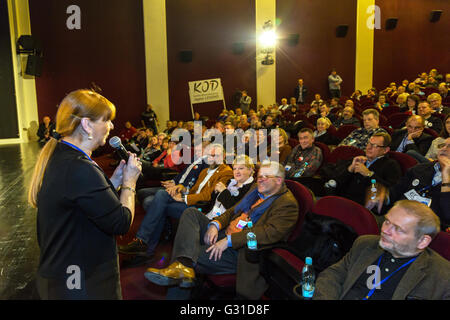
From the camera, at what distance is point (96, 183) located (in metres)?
1.18

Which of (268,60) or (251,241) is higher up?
(268,60)

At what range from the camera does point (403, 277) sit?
1542mm

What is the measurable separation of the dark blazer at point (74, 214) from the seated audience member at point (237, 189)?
1.79 meters

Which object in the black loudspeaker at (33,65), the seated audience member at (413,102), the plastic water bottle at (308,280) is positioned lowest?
the plastic water bottle at (308,280)

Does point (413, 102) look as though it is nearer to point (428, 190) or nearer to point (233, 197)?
point (428, 190)

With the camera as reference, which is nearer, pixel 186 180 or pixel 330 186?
pixel 330 186

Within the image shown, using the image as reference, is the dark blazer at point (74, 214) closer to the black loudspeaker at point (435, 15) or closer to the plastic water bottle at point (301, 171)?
the plastic water bottle at point (301, 171)

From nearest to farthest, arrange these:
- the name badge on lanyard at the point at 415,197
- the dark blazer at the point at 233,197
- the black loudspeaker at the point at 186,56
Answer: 1. the name badge on lanyard at the point at 415,197
2. the dark blazer at the point at 233,197
3. the black loudspeaker at the point at 186,56

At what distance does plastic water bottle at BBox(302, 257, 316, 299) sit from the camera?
1.74 metres

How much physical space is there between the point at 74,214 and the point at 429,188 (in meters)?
2.28

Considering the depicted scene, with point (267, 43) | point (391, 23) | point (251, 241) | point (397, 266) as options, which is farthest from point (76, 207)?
point (391, 23)

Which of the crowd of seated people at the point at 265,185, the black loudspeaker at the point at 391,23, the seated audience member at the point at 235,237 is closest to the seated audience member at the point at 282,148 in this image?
the crowd of seated people at the point at 265,185

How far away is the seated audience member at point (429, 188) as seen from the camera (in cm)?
231

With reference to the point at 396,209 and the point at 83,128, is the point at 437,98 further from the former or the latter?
the point at 83,128
